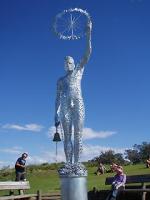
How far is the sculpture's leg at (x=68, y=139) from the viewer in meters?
13.4

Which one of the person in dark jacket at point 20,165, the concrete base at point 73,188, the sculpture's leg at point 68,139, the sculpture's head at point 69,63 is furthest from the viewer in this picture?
the person in dark jacket at point 20,165

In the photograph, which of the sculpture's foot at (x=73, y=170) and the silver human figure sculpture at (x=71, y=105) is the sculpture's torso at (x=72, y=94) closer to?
the silver human figure sculpture at (x=71, y=105)

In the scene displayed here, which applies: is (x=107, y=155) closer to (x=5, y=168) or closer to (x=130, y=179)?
(x=5, y=168)

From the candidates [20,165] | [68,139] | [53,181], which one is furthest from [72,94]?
[53,181]

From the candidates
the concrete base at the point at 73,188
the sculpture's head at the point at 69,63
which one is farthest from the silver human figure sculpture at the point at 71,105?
the concrete base at the point at 73,188

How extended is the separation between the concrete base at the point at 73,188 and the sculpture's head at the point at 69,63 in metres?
2.82

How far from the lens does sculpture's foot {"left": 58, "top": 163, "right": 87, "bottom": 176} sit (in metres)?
13.0

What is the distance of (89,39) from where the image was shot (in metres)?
13.7

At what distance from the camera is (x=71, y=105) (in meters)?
13.6

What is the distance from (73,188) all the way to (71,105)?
6.88 ft

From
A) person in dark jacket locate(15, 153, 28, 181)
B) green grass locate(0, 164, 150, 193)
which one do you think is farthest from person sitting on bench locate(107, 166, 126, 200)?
person in dark jacket locate(15, 153, 28, 181)

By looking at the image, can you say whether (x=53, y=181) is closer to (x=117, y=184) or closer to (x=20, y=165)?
(x=20, y=165)

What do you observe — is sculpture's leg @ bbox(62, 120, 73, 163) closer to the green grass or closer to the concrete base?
the concrete base

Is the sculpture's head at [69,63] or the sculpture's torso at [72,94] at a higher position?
the sculpture's head at [69,63]
